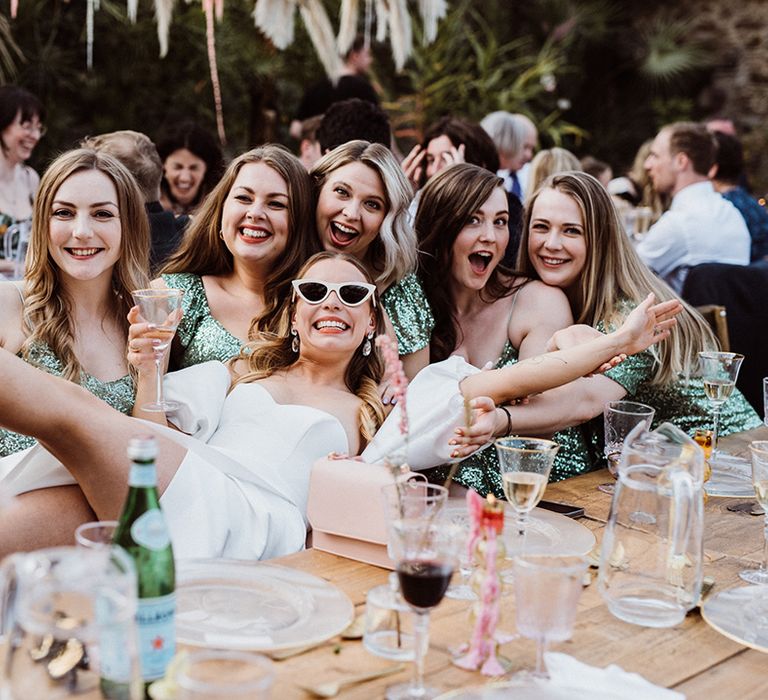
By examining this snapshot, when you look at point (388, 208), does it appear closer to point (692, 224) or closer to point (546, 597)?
point (546, 597)

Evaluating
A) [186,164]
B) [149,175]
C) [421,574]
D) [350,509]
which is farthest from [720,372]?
[186,164]

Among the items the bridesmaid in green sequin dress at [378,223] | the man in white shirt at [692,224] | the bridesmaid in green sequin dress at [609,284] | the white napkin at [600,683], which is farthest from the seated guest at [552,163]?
the white napkin at [600,683]

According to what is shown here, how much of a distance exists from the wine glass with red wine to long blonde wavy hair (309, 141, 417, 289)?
194 centimetres

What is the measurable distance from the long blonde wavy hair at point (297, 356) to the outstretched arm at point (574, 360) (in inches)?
11.5

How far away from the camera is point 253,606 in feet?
A: 5.25

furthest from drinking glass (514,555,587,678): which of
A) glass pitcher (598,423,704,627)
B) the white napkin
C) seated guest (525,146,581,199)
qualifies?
seated guest (525,146,581,199)

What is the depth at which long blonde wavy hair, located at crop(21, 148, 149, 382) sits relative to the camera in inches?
110

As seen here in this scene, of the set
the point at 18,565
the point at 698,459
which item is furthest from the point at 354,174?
the point at 18,565

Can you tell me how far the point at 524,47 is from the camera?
1105cm

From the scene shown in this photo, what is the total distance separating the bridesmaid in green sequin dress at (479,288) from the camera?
3180 mm

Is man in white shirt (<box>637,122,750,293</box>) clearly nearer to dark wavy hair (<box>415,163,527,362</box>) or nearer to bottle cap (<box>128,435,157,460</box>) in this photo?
dark wavy hair (<box>415,163,527,362</box>)

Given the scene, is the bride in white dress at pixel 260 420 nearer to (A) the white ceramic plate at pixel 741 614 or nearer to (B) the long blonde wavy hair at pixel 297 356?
(B) the long blonde wavy hair at pixel 297 356

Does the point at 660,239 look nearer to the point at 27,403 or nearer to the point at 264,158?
the point at 264,158

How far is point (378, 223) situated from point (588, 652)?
2041 millimetres
